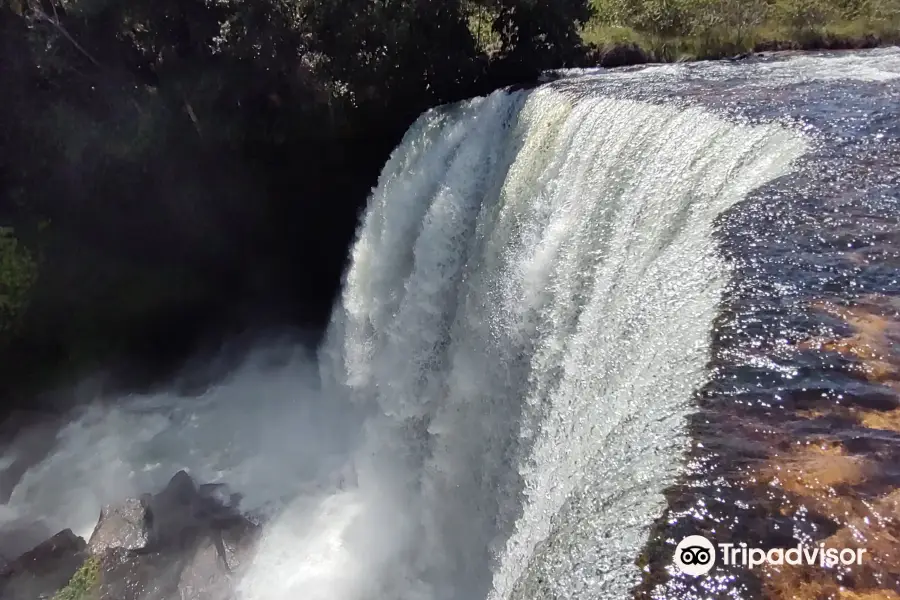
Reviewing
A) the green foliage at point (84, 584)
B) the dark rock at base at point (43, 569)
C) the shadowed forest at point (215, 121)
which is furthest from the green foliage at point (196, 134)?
the green foliage at point (84, 584)

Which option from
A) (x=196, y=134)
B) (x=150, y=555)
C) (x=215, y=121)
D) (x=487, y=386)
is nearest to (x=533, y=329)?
(x=487, y=386)

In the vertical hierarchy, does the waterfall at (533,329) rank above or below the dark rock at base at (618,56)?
below

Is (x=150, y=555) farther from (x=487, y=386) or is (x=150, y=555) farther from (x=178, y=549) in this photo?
(x=487, y=386)

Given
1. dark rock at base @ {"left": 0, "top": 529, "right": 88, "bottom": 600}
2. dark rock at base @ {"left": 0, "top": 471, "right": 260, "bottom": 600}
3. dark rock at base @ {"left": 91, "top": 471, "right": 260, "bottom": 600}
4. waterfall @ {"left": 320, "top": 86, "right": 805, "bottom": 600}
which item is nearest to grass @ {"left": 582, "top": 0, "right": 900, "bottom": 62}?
waterfall @ {"left": 320, "top": 86, "right": 805, "bottom": 600}

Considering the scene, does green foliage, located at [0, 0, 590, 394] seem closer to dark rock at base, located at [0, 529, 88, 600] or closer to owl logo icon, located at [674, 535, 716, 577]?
dark rock at base, located at [0, 529, 88, 600]

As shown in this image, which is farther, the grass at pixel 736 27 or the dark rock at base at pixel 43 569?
the grass at pixel 736 27

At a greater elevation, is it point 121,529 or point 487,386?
point 487,386

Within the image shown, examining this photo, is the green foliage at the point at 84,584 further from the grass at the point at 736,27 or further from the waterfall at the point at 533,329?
the grass at the point at 736,27
